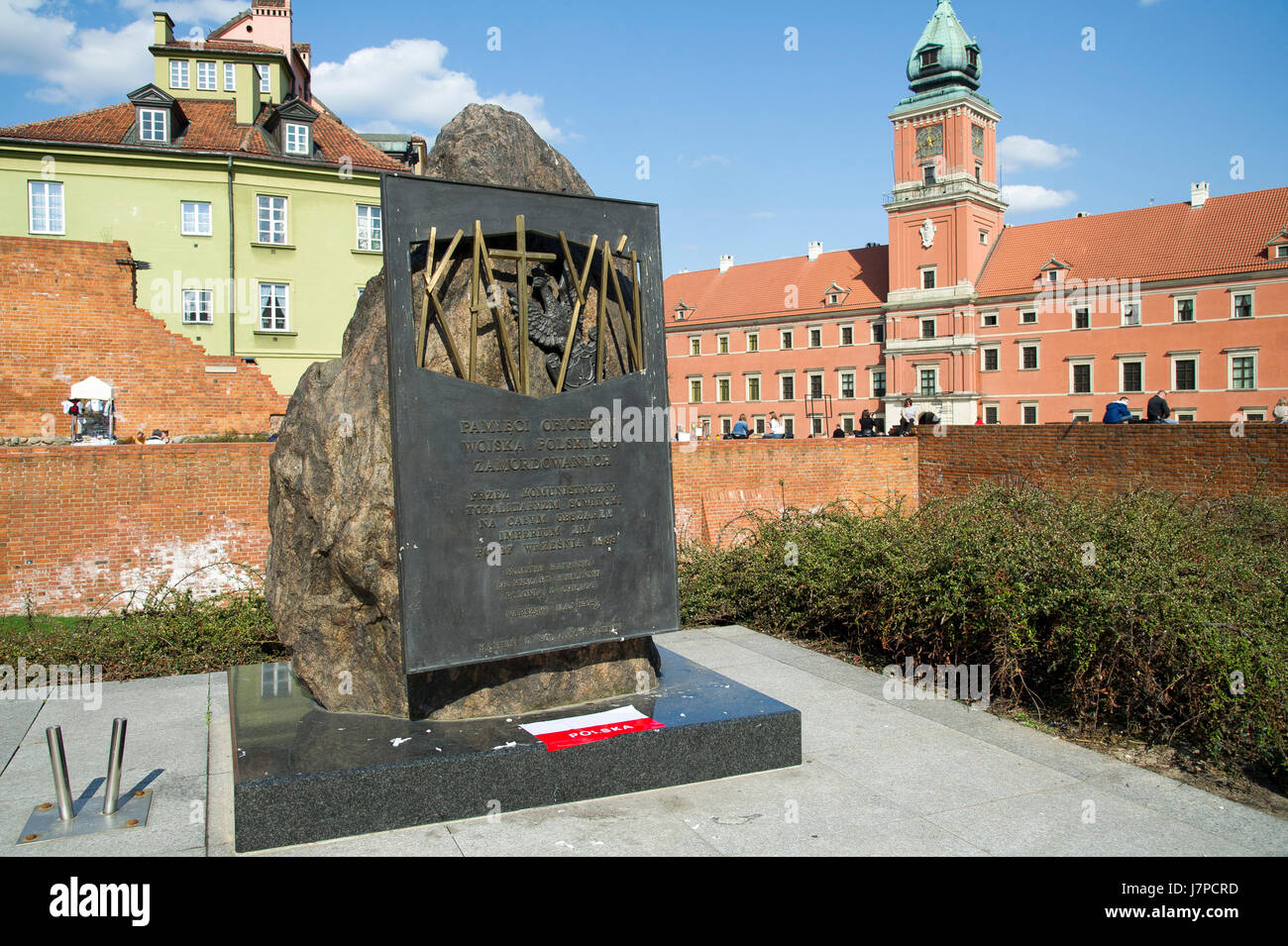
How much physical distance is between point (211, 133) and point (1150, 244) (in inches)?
1736

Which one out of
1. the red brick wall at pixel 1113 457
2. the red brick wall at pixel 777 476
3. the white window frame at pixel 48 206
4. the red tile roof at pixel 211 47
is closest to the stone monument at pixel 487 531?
the red brick wall at pixel 1113 457

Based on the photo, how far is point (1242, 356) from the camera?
148ft

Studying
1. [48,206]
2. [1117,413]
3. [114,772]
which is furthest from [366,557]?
[48,206]

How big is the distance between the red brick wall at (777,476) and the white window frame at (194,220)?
17018 millimetres

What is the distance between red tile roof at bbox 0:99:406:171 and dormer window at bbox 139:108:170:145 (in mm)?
442

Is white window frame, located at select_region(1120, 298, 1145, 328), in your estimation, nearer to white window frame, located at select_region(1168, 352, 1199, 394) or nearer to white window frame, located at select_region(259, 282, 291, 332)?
white window frame, located at select_region(1168, 352, 1199, 394)

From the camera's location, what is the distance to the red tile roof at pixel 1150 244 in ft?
151

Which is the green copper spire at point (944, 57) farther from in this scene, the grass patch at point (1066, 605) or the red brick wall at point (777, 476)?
the grass patch at point (1066, 605)

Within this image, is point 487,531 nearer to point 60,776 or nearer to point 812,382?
point 60,776

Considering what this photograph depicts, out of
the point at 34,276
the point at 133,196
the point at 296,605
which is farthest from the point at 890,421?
the point at 296,605

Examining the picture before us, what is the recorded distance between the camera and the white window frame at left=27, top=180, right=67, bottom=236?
2642 cm

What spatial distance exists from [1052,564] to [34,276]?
20625 millimetres
